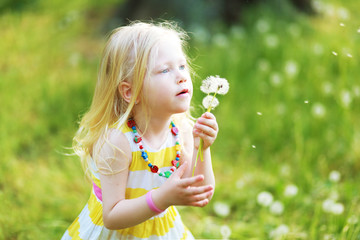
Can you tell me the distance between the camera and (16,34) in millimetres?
3840

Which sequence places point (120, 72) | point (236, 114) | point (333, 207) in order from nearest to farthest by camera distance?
point (120, 72) → point (333, 207) → point (236, 114)

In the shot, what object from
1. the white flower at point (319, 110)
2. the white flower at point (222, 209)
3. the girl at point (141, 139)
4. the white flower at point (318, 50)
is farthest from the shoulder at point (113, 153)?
the white flower at point (318, 50)

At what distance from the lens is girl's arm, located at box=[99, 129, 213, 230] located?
120cm

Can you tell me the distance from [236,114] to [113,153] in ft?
6.45

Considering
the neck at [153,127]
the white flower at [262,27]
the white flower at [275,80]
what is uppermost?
the white flower at [262,27]

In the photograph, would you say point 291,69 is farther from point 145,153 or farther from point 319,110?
point 145,153

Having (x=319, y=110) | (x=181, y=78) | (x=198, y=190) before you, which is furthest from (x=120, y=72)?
(x=319, y=110)

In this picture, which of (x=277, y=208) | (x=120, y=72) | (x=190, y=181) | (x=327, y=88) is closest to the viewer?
(x=190, y=181)

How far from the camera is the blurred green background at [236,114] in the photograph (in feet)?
7.27

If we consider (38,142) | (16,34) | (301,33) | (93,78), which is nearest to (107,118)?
(38,142)

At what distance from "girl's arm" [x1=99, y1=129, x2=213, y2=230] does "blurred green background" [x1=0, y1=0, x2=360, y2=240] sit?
0.59 metres

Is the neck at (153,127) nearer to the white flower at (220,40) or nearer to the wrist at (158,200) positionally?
the wrist at (158,200)

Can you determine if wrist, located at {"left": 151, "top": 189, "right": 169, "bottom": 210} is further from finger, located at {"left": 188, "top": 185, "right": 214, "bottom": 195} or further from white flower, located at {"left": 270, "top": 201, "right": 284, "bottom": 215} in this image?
white flower, located at {"left": 270, "top": 201, "right": 284, "bottom": 215}

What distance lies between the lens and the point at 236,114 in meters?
3.19
